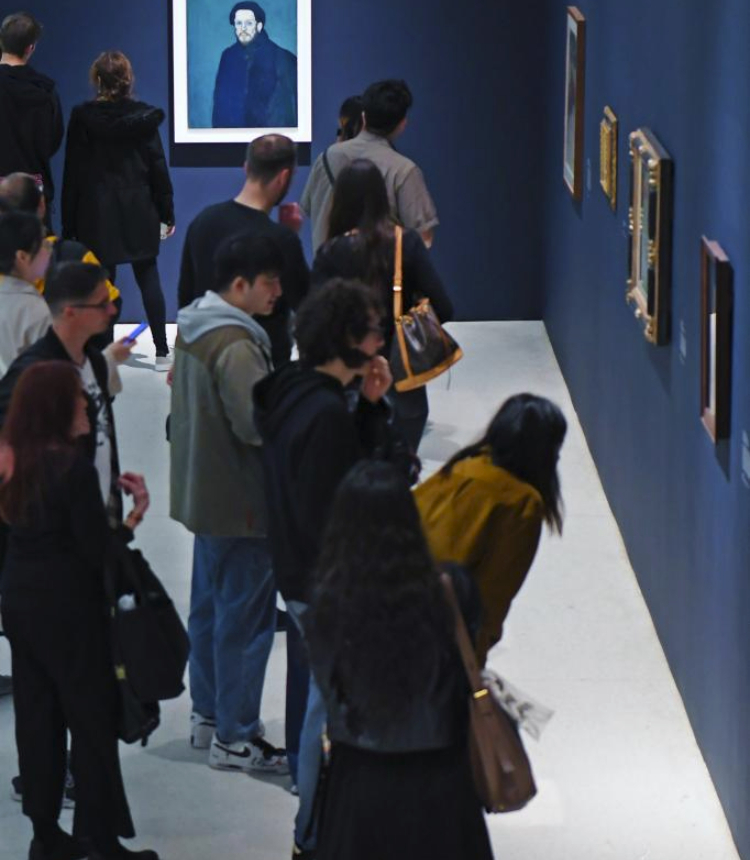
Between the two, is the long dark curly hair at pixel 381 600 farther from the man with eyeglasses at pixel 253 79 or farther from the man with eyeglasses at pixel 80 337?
the man with eyeglasses at pixel 253 79

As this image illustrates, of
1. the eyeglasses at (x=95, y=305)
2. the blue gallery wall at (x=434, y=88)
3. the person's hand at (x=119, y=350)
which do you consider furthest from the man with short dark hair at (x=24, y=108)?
the eyeglasses at (x=95, y=305)

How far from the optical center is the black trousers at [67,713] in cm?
498

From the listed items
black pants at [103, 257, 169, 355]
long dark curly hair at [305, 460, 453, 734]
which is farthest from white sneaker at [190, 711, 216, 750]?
black pants at [103, 257, 169, 355]

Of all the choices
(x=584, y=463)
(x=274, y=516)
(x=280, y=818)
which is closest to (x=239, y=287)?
(x=274, y=516)

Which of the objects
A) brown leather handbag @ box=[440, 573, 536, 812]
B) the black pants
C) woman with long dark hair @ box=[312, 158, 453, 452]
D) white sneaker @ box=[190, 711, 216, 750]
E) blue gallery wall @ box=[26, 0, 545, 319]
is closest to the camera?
brown leather handbag @ box=[440, 573, 536, 812]

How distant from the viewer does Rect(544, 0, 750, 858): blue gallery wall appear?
5422 millimetres

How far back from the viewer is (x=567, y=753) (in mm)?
6211

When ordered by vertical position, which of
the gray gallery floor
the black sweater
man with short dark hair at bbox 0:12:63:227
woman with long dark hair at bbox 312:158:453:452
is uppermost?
man with short dark hair at bbox 0:12:63:227

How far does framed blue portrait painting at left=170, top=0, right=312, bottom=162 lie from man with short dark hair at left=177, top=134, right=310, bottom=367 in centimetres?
566

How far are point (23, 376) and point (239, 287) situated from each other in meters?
1.04

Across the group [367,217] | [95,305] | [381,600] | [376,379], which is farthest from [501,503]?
[367,217]

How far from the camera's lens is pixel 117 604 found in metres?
5.01

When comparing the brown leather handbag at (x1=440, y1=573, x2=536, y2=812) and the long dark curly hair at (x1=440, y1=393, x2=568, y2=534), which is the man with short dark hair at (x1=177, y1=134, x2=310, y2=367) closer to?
the long dark curly hair at (x1=440, y1=393, x2=568, y2=534)

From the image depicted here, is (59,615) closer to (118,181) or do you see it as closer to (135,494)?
(135,494)
